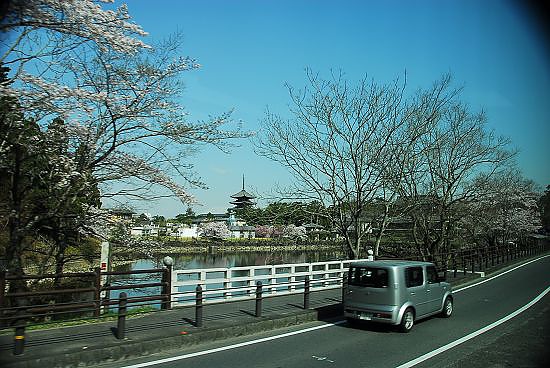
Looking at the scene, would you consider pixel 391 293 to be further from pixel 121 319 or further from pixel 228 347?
pixel 121 319

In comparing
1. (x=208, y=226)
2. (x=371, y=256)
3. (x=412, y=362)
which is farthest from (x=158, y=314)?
(x=208, y=226)

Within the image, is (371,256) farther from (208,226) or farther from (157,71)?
(208,226)

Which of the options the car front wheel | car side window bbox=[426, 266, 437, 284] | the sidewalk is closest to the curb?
the sidewalk

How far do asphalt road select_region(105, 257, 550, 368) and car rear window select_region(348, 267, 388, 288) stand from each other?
1.14 metres

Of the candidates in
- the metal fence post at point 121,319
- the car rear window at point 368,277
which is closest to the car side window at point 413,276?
the car rear window at point 368,277

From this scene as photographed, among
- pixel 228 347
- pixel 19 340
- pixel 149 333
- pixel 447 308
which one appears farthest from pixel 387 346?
pixel 19 340

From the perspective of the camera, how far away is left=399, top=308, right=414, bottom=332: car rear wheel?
11.0m

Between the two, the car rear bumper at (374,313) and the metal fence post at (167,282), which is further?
the metal fence post at (167,282)

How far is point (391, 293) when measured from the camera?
1089 centimetres

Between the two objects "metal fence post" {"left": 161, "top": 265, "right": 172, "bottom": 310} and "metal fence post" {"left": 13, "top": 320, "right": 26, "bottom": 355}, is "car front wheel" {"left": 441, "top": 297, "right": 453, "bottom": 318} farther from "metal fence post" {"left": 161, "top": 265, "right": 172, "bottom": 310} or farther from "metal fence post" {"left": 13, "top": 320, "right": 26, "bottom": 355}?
"metal fence post" {"left": 13, "top": 320, "right": 26, "bottom": 355}

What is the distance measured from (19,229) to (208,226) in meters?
83.7

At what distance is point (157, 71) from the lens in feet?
43.6

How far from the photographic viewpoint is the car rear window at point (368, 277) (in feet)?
36.6

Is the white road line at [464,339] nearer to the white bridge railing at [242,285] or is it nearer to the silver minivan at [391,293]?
the silver minivan at [391,293]
